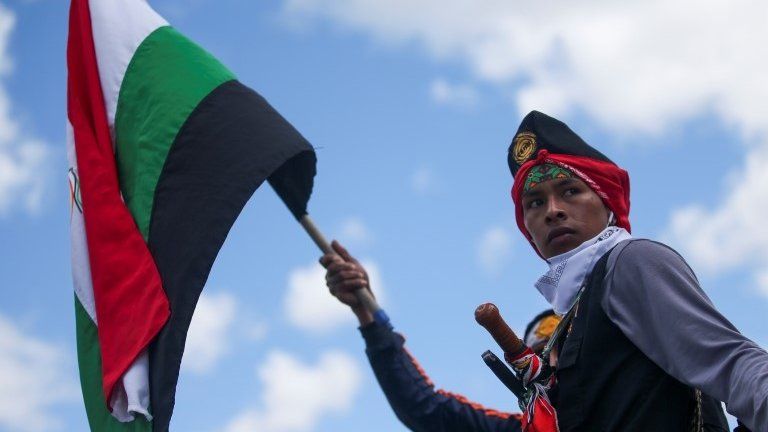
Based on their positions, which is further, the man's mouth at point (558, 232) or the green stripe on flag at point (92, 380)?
the green stripe on flag at point (92, 380)

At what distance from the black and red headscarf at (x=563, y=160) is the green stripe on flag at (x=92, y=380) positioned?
2149 mm

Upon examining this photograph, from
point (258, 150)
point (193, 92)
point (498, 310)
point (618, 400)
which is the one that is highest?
point (193, 92)

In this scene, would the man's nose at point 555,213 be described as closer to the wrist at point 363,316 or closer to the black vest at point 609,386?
the black vest at point 609,386

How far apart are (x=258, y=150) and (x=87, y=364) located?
148cm

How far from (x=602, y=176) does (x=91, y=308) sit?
9.39ft

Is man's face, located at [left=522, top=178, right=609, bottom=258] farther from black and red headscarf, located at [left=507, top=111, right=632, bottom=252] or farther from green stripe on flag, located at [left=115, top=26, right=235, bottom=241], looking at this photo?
green stripe on flag, located at [left=115, top=26, right=235, bottom=241]

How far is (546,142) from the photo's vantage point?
4.79m

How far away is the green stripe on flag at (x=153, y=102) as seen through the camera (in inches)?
229

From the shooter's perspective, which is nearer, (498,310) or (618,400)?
(618,400)

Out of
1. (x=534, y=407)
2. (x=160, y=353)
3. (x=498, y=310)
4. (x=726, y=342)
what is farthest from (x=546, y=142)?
(x=160, y=353)

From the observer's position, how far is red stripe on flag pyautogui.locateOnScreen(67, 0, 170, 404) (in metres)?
5.16

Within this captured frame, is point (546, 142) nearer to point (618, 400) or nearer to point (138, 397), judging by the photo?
point (618, 400)

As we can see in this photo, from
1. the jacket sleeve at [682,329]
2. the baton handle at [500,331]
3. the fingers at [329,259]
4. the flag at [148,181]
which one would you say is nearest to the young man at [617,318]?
the jacket sleeve at [682,329]

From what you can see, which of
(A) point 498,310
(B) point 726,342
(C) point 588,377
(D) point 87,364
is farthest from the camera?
(D) point 87,364
